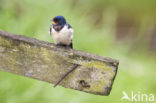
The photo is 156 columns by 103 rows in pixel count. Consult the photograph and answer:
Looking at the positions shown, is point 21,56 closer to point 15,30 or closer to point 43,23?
point 15,30

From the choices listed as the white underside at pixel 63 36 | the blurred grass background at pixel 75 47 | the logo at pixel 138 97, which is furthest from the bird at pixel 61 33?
the logo at pixel 138 97

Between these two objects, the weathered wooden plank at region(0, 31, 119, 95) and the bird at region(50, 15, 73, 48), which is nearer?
the weathered wooden plank at region(0, 31, 119, 95)

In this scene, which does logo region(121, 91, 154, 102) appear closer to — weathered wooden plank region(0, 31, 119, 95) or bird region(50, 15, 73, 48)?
bird region(50, 15, 73, 48)

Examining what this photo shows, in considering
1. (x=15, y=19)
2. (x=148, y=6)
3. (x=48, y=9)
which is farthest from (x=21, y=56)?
(x=148, y=6)

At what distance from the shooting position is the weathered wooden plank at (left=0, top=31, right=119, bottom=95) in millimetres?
1343

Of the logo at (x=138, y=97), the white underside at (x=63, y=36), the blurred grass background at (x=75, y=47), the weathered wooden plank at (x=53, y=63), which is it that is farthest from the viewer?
the logo at (x=138, y=97)

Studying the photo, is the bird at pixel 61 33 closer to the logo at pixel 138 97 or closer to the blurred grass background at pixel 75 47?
the blurred grass background at pixel 75 47

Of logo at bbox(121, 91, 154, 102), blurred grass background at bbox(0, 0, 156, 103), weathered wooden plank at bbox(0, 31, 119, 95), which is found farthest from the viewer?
logo at bbox(121, 91, 154, 102)

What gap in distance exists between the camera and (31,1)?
320cm

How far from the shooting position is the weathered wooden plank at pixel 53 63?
134 cm

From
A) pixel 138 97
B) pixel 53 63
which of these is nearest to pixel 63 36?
pixel 53 63

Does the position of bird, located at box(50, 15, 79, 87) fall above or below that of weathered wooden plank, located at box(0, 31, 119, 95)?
above

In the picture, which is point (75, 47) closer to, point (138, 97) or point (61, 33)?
point (138, 97)

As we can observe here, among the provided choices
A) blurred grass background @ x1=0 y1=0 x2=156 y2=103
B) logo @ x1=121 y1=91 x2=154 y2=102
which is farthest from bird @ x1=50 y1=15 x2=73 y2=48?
logo @ x1=121 y1=91 x2=154 y2=102
